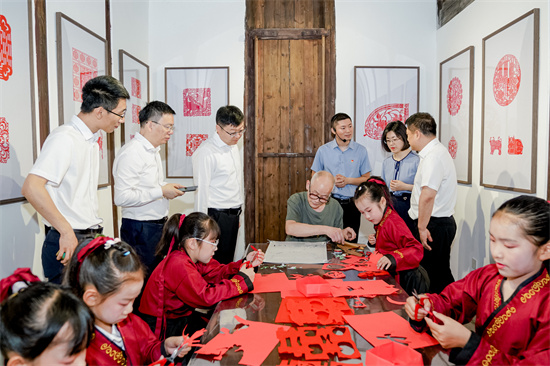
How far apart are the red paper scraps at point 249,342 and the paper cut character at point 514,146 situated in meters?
2.22

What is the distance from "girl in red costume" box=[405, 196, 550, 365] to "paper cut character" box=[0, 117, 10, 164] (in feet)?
6.33

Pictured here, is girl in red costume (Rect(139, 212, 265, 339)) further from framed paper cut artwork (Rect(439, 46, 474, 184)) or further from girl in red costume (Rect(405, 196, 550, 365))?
framed paper cut artwork (Rect(439, 46, 474, 184))

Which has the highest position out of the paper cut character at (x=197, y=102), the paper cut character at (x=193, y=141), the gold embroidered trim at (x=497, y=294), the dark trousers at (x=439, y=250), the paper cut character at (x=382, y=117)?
the paper cut character at (x=197, y=102)

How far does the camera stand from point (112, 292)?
1260 millimetres

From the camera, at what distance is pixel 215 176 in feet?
10.5

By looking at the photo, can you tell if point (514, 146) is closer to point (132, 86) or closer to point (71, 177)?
point (71, 177)

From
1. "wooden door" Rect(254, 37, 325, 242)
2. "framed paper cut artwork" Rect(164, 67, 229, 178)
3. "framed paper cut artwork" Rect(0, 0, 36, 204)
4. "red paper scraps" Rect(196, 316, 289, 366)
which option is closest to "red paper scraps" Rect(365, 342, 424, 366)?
"red paper scraps" Rect(196, 316, 289, 366)

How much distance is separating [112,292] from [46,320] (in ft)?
1.00

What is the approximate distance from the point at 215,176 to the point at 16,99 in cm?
142

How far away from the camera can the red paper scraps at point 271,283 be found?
1.70 meters

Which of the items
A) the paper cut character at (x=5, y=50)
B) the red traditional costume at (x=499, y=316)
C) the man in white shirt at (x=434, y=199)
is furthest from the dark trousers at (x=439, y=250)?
the paper cut character at (x=5, y=50)

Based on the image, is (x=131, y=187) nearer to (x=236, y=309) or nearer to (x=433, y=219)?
(x=236, y=309)

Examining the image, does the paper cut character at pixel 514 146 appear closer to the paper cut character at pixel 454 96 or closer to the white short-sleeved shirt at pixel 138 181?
the paper cut character at pixel 454 96

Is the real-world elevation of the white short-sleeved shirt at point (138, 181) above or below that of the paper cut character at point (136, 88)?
below
